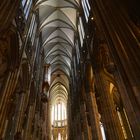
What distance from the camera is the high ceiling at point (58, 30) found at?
21.9 m

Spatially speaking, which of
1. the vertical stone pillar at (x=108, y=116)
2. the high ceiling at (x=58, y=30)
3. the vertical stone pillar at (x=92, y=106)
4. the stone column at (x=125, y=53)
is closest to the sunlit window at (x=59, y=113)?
the high ceiling at (x=58, y=30)

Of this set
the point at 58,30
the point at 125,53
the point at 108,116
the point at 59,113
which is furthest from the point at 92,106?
the point at 59,113

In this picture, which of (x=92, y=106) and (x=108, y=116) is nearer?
(x=108, y=116)

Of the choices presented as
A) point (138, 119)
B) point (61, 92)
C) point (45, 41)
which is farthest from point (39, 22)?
point (61, 92)

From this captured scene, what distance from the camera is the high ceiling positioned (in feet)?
71.8

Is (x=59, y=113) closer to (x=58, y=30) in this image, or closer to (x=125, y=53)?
(x=58, y=30)

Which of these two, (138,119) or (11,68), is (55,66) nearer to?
(11,68)

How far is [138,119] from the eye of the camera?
6551mm

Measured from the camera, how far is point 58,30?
25922 millimetres

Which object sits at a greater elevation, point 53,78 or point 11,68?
point 53,78

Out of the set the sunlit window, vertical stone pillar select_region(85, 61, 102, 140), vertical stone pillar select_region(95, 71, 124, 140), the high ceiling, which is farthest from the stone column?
the sunlit window

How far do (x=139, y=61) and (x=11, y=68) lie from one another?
28.0 feet

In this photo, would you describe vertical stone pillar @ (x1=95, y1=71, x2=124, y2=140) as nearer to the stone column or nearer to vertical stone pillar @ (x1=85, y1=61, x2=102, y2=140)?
vertical stone pillar @ (x1=85, y1=61, x2=102, y2=140)

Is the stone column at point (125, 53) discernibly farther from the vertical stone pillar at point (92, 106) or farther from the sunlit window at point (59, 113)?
the sunlit window at point (59, 113)
